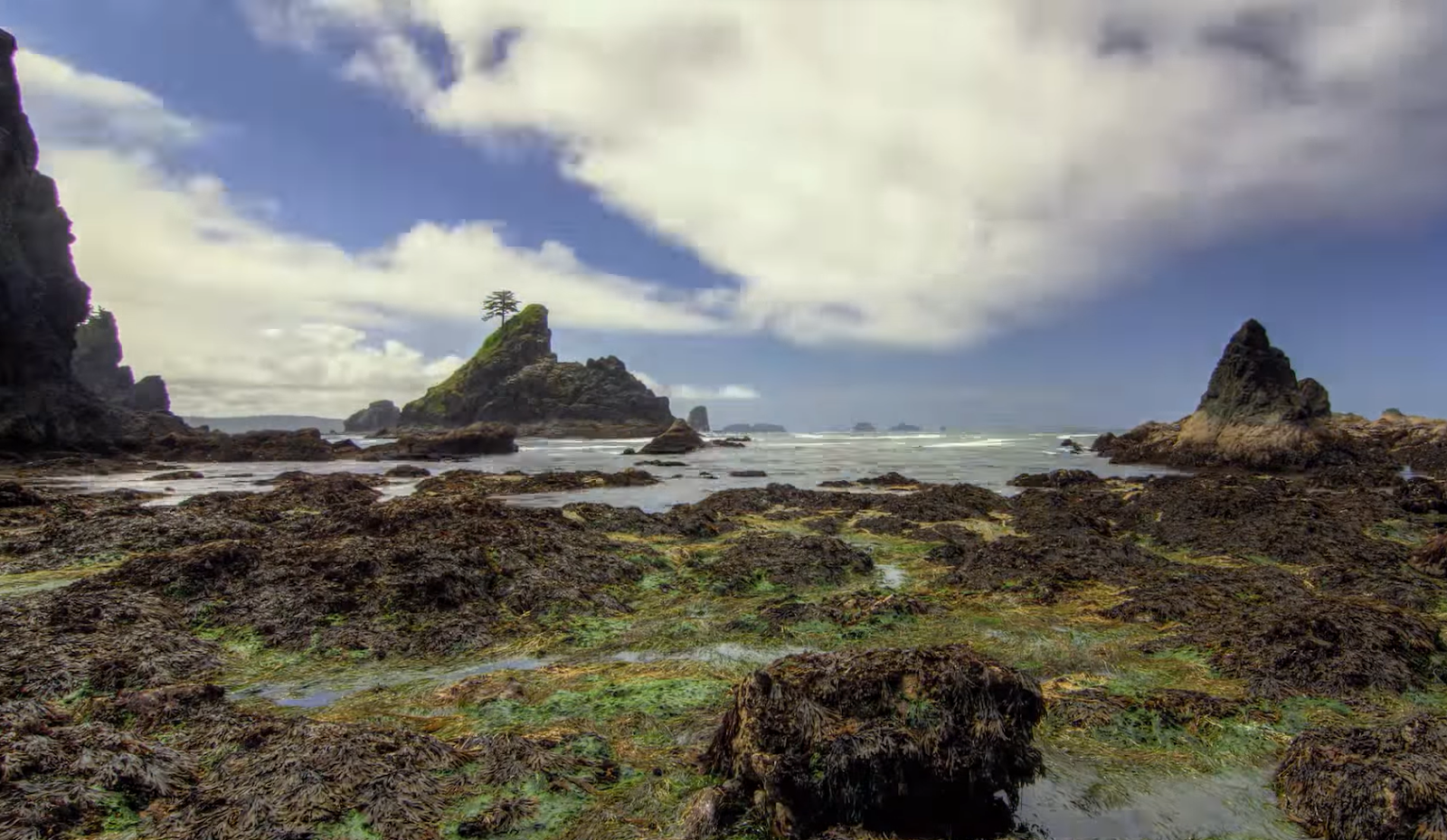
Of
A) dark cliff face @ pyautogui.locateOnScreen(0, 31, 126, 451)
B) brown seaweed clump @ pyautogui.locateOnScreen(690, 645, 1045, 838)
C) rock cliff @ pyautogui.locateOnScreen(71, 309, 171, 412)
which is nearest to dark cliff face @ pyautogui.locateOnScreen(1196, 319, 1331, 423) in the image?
brown seaweed clump @ pyautogui.locateOnScreen(690, 645, 1045, 838)

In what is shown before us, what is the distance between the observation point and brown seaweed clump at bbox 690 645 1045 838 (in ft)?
12.6

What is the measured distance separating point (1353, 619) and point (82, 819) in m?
11.2

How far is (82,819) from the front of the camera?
3527mm

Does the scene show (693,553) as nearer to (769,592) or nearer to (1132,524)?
(769,592)

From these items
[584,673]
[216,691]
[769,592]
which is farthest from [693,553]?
[216,691]

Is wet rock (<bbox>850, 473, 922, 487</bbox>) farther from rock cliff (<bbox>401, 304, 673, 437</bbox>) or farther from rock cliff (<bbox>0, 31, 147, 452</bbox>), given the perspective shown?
rock cliff (<bbox>401, 304, 673, 437</bbox>)

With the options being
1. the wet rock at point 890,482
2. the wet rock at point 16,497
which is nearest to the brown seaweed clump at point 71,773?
the wet rock at point 16,497

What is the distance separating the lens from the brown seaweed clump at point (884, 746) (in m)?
3.84

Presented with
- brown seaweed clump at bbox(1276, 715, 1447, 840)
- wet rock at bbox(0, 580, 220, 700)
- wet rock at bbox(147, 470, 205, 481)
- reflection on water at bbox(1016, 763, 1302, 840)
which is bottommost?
wet rock at bbox(147, 470, 205, 481)

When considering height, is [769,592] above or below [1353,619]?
below

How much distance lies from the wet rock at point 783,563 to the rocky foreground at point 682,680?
0.24ft

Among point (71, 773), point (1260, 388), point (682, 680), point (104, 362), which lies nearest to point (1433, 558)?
point (682, 680)

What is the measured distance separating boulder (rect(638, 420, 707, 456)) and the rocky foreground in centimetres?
4524

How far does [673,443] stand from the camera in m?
59.7
